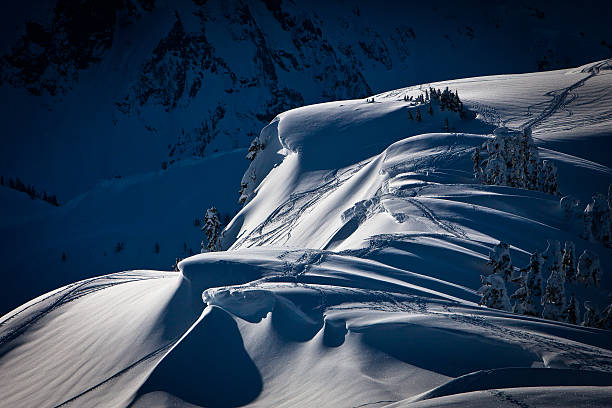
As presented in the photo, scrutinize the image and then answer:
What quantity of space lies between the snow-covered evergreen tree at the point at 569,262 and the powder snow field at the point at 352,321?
56cm

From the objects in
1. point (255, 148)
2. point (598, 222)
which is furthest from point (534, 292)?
point (255, 148)

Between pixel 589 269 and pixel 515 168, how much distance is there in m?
4.92

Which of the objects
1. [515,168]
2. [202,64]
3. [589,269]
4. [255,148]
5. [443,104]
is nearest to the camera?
[589,269]

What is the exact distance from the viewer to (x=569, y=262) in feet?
28.1

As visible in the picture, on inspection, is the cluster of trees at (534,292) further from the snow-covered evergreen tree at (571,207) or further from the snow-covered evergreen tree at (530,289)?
the snow-covered evergreen tree at (571,207)

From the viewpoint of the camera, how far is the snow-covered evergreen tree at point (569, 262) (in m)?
8.53

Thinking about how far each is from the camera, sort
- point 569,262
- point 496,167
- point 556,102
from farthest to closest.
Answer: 1. point 556,102
2. point 496,167
3. point 569,262

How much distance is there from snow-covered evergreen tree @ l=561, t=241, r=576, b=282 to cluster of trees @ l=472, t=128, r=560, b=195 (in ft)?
14.1

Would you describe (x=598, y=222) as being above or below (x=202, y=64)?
below

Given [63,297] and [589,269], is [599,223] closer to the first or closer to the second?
[589,269]

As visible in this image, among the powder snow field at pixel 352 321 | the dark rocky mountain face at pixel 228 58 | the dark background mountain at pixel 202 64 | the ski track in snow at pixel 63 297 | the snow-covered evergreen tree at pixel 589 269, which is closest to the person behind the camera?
the powder snow field at pixel 352 321

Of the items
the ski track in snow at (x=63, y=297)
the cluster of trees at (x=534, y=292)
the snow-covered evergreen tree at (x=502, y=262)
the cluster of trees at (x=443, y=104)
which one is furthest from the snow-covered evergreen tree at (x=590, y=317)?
the cluster of trees at (x=443, y=104)

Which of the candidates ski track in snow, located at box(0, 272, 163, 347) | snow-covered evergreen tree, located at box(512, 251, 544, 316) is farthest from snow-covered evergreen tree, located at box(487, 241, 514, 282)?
ski track in snow, located at box(0, 272, 163, 347)

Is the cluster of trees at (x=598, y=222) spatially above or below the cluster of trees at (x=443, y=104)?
below
